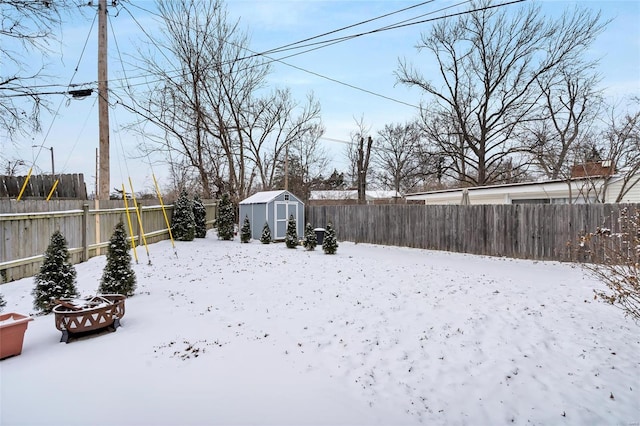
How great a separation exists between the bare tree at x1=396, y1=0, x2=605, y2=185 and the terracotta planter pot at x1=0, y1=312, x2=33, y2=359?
67.3 feet

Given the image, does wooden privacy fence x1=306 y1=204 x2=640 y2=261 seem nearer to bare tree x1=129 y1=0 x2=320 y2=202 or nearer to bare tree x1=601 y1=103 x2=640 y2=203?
bare tree x1=601 y1=103 x2=640 y2=203

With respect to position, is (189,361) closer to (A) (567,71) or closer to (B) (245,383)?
(B) (245,383)

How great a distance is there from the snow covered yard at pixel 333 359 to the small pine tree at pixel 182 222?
645 cm

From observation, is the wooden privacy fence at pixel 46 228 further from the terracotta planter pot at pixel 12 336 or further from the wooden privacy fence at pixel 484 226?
the wooden privacy fence at pixel 484 226

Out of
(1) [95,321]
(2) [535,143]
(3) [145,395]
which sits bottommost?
(3) [145,395]

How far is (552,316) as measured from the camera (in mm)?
4719

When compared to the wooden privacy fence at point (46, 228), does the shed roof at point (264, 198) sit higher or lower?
higher

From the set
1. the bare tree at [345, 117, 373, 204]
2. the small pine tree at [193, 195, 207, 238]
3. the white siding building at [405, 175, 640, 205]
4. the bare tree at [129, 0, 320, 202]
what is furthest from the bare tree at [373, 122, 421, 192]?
the small pine tree at [193, 195, 207, 238]

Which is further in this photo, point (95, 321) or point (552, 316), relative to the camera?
point (552, 316)

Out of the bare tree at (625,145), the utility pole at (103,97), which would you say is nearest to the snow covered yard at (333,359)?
the utility pole at (103,97)

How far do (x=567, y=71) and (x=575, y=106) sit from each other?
1.79 meters

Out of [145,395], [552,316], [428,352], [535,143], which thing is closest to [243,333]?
[145,395]

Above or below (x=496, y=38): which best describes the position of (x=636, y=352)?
below

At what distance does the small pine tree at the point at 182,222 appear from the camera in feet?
40.6
